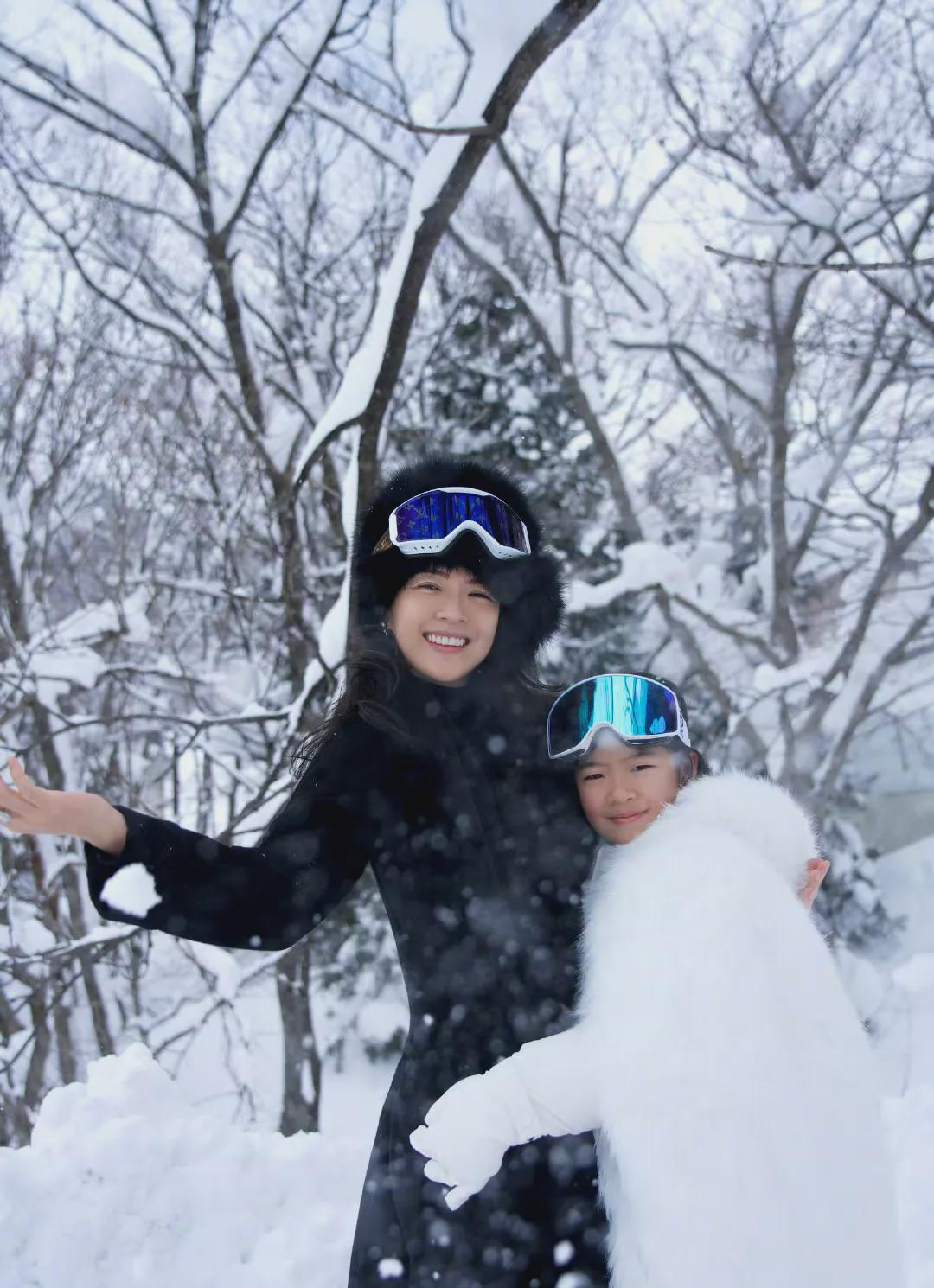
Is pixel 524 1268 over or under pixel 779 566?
under

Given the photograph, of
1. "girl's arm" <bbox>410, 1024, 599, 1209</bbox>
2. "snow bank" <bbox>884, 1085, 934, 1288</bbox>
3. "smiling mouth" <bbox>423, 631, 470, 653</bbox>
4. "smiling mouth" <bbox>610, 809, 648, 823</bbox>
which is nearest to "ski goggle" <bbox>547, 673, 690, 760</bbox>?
"smiling mouth" <bbox>610, 809, 648, 823</bbox>

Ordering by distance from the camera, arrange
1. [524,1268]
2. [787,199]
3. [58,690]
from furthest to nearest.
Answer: [787,199] → [58,690] → [524,1268]

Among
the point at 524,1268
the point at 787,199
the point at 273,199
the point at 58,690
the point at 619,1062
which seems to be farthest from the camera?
the point at 273,199

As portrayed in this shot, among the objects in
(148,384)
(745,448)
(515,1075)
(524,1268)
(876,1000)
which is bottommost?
(524,1268)

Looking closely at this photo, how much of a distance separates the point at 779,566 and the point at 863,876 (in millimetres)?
4070

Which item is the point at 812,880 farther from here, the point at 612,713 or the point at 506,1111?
the point at 506,1111

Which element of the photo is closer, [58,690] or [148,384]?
[58,690]

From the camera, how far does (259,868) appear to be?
166 centimetres

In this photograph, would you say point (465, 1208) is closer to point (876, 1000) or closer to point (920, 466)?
point (920, 466)

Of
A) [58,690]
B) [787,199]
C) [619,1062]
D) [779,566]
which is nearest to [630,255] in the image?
[787,199]

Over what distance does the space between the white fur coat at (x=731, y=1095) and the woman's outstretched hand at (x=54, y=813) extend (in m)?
0.83

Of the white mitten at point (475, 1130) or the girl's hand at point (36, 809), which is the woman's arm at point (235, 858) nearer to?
the girl's hand at point (36, 809)

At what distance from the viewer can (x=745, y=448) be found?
35.5ft

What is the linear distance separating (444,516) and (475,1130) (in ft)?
3.89
